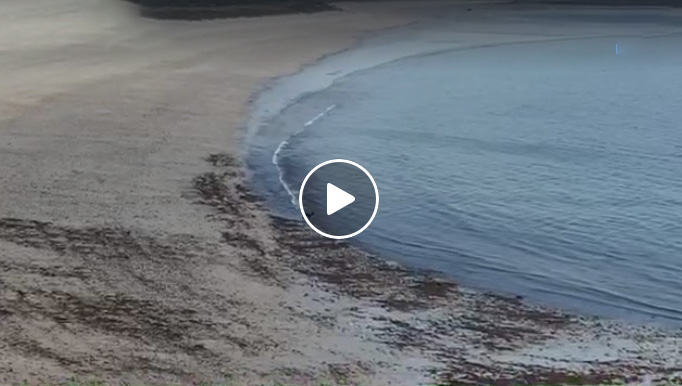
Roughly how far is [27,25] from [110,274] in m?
10.7

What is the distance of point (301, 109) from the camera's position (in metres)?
12.8


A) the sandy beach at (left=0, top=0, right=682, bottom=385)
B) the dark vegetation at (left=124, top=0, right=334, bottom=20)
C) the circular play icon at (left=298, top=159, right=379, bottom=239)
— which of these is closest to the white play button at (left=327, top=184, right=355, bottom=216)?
the circular play icon at (left=298, top=159, right=379, bottom=239)

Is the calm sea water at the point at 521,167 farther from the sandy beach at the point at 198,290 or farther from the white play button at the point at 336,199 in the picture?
the sandy beach at the point at 198,290

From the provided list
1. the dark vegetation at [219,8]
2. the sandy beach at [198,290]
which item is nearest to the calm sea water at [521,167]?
the sandy beach at [198,290]

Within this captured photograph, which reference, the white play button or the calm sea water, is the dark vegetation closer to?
the calm sea water

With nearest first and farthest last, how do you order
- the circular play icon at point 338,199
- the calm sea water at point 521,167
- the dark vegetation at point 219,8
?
1. the calm sea water at point 521,167
2. the circular play icon at point 338,199
3. the dark vegetation at point 219,8

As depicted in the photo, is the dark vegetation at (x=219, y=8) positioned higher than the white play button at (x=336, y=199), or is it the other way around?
the dark vegetation at (x=219, y=8)

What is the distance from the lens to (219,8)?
19.2m

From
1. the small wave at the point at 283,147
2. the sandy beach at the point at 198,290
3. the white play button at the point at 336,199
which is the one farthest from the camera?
the small wave at the point at 283,147

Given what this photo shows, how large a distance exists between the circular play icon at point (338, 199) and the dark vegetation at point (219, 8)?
8.85 meters

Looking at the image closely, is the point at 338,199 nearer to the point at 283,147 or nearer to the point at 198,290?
the point at 283,147

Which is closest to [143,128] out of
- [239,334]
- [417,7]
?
[239,334]

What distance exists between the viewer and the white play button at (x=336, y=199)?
9.20 metres

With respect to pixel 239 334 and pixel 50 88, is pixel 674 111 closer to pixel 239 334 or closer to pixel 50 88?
pixel 50 88
